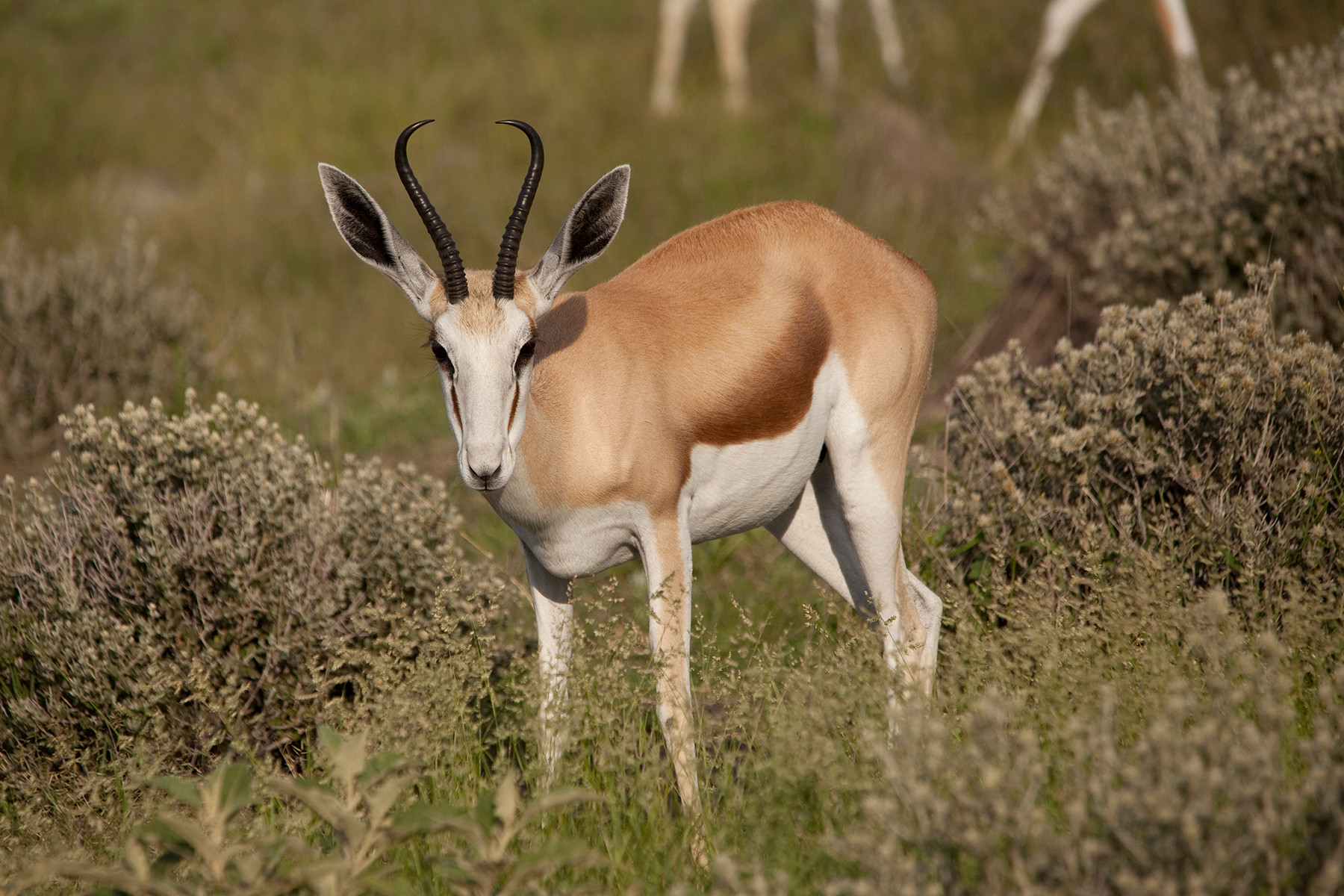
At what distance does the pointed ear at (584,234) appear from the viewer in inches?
145

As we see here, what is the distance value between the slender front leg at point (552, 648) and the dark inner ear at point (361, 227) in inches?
42.7

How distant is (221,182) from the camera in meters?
12.6

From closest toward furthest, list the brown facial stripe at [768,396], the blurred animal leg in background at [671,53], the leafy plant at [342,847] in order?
the leafy plant at [342,847] → the brown facial stripe at [768,396] → the blurred animal leg in background at [671,53]

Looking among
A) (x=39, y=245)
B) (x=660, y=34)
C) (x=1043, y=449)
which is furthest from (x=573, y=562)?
(x=660, y=34)

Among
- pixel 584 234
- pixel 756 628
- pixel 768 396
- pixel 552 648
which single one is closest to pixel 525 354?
pixel 584 234

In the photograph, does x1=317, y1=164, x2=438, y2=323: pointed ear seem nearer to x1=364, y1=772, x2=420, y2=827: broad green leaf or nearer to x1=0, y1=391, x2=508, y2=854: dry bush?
x1=0, y1=391, x2=508, y2=854: dry bush

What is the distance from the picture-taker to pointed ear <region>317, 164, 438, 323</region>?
3.68 meters

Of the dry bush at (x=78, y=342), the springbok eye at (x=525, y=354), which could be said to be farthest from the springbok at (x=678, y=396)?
the dry bush at (x=78, y=342)

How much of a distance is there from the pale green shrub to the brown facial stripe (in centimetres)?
151

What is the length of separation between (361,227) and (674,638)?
5.37 feet

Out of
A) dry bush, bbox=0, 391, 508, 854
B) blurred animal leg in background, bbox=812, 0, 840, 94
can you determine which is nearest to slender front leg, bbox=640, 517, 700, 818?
dry bush, bbox=0, 391, 508, 854

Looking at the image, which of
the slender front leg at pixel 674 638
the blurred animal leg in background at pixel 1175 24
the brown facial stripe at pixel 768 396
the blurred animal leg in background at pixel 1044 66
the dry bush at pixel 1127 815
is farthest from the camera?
the blurred animal leg in background at pixel 1044 66

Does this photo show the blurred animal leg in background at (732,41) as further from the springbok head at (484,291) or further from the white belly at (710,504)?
the springbok head at (484,291)

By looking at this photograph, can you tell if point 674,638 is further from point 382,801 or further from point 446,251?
point 446,251
